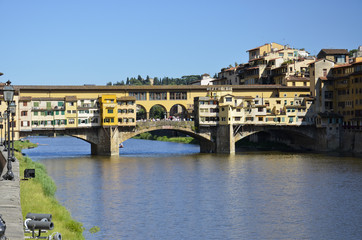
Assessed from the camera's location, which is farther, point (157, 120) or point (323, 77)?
point (323, 77)

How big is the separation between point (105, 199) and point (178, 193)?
5.80 metres

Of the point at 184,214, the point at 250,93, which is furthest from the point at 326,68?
the point at 184,214

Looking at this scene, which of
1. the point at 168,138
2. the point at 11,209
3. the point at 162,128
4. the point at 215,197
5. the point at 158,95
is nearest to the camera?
the point at 11,209

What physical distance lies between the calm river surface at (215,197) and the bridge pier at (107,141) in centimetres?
970

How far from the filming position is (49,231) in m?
22.6

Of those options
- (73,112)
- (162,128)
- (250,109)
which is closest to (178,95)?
(162,128)

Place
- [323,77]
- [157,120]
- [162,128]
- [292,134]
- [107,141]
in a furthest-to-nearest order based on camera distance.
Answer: [292,134]
[323,77]
[157,120]
[162,128]
[107,141]

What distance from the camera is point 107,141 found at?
3179 inches

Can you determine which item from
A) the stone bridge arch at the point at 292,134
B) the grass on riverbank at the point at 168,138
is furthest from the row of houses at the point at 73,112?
the grass on riverbank at the point at 168,138

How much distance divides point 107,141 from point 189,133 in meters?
12.1

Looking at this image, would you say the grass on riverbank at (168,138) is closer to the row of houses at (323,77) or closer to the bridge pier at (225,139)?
the row of houses at (323,77)

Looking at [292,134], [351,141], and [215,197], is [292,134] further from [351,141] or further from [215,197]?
[215,197]

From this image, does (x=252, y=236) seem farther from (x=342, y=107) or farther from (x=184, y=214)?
(x=342, y=107)

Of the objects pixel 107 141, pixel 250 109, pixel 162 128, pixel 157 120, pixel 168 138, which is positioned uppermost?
pixel 250 109
